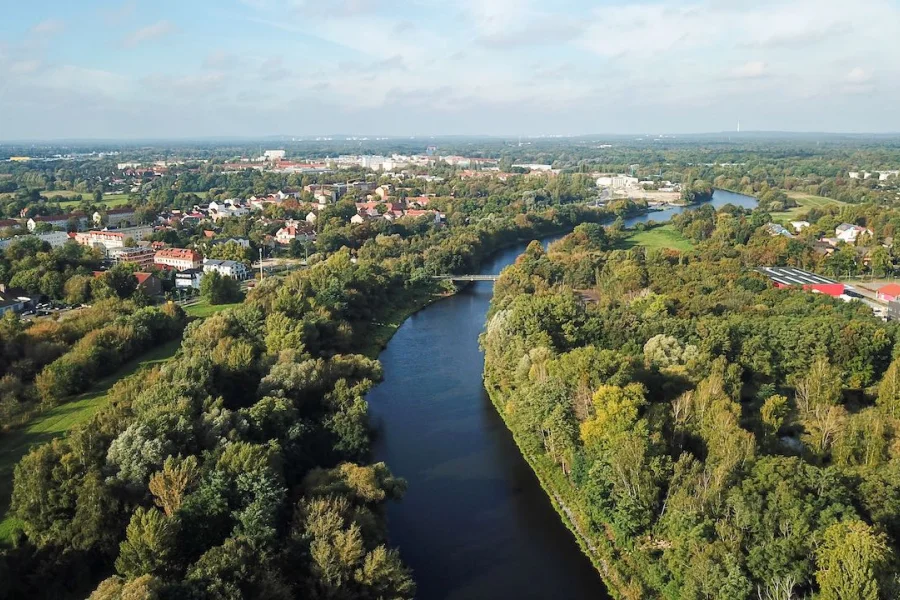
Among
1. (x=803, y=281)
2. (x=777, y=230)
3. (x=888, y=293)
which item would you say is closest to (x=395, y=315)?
(x=803, y=281)

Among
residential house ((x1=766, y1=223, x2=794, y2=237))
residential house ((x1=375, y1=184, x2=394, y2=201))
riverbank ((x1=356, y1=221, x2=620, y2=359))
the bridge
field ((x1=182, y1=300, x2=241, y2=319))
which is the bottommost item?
riverbank ((x1=356, y1=221, x2=620, y2=359))

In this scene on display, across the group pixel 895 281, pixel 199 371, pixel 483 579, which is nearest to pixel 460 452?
pixel 483 579

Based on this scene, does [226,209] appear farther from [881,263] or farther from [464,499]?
[464,499]

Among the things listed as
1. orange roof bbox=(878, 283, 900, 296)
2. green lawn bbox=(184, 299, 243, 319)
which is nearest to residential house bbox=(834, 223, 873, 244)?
orange roof bbox=(878, 283, 900, 296)

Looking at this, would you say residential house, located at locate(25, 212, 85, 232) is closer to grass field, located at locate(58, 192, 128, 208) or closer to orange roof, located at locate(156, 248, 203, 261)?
grass field, located at locate(58, 192, 128, 208)

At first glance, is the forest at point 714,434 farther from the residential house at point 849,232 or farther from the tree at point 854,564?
the residential house at point 849,232

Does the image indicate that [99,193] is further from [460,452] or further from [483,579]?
[483,579]
